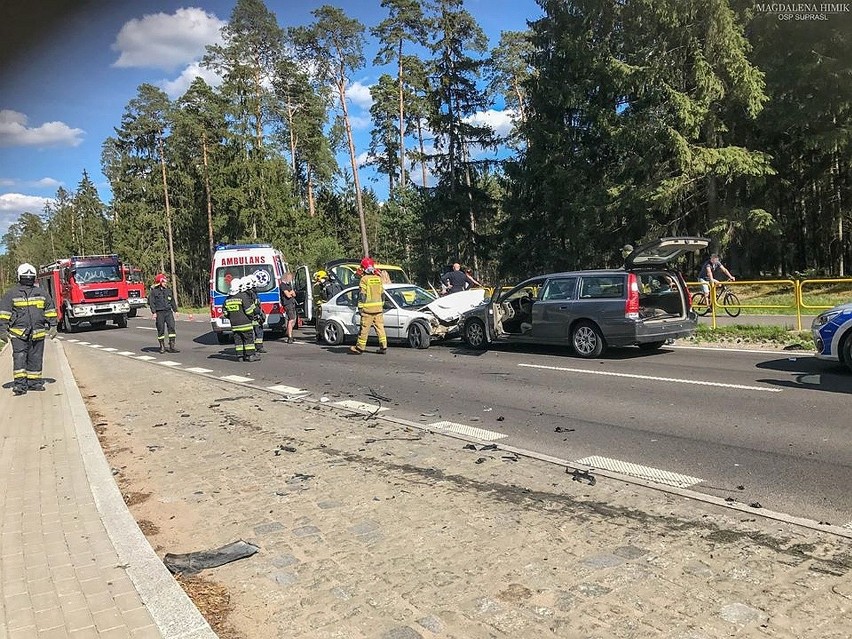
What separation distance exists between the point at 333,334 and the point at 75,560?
13034mm

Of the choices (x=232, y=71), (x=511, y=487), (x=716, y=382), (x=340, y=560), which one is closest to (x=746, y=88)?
(x=716, y=382)

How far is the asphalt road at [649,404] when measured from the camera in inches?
210

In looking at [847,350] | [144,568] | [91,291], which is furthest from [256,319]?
[91,291]

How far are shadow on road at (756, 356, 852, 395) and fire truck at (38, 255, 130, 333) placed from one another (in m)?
27.4

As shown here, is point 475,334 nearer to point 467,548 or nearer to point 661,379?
point 661,379

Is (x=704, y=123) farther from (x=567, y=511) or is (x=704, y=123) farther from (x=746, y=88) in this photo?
(x=567, y=511)

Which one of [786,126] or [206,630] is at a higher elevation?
[786,126]

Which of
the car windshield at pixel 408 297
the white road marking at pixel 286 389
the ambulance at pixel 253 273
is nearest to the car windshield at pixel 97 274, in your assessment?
the ambulance at pixel 253 273

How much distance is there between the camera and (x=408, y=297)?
→ 15.5 meters

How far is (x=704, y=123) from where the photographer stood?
2516cm

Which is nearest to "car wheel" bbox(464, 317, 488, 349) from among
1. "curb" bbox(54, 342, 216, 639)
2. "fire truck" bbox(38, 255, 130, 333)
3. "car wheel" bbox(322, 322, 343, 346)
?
"car wheel" bbox(322, 322, 343, 346)

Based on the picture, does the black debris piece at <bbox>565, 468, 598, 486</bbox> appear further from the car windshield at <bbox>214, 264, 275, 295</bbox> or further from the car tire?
the car windshield at <bbox>214, 264, 275, 295</bbox>

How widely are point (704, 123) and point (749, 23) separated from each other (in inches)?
194

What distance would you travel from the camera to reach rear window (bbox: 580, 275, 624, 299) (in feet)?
39.0
